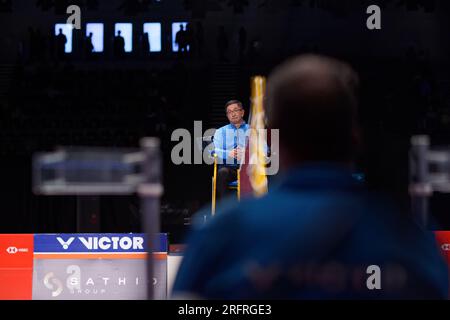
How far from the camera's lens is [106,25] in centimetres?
1344

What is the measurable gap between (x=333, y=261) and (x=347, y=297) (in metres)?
0.08

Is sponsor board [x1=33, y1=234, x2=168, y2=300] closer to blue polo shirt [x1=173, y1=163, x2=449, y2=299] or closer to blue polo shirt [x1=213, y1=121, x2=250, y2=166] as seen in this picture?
blue polo shirt [x1=213, y1=121, x2=250, y2=166]

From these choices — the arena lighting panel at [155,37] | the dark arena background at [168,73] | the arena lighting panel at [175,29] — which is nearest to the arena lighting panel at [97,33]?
the dark arena background at [168,73]

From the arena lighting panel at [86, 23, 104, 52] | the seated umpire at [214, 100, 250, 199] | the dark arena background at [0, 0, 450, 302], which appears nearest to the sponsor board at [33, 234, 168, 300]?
the seated umpire at [214, 100, 250, 199]

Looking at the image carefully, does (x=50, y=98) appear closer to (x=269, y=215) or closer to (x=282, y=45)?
(x=282, y=45)

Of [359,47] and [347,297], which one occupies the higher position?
[359,47]

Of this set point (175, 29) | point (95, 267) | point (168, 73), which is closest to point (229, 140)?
point (95, 267)

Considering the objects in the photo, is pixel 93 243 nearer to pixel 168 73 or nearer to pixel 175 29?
pixel 168 73

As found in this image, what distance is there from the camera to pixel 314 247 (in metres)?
0.84

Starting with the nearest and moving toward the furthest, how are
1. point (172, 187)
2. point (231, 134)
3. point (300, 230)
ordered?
1. point (300, 230)
2. point (231, 134)
3. point (172, 187)

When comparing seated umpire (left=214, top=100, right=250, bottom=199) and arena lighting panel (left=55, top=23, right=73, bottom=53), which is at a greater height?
arena lighting panel (left=55, top=23, right=73, bottom=53)

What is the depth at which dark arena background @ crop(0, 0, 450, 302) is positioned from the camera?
927 cm

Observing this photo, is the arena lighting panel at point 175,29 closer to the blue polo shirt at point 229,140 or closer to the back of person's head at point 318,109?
the blue polo shirt at point 229,140
